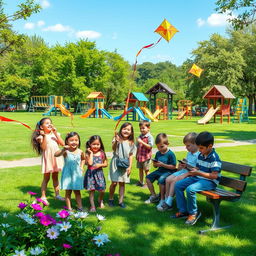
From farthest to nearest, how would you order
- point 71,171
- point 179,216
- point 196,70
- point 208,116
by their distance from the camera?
point 196,70, point 208,116, point 71,171, point 179,216

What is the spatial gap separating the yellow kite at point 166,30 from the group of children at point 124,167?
6.56ft

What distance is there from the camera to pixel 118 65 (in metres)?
58.6

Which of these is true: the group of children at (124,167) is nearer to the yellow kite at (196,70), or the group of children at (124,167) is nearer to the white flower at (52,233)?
the white flower at (52,233)

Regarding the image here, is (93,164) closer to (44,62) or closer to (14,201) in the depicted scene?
(14,201)

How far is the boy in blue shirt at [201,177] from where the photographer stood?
4438 mm

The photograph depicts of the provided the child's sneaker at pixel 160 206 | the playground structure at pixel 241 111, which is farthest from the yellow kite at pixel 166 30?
the playground structure at pixel 241 111

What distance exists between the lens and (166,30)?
6277 millimetres

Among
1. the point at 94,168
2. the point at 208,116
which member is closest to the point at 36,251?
the point at 94,168

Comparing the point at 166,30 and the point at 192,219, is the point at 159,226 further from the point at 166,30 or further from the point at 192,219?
the point at 166,30

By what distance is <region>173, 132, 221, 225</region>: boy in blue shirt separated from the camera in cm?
444

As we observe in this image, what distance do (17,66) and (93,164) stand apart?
60874 millimetres

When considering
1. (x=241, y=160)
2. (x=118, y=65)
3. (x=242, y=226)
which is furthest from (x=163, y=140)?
(x=118, y=65)

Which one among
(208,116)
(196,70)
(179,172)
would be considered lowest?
(179,172)

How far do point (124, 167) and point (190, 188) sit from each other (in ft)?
4.13
